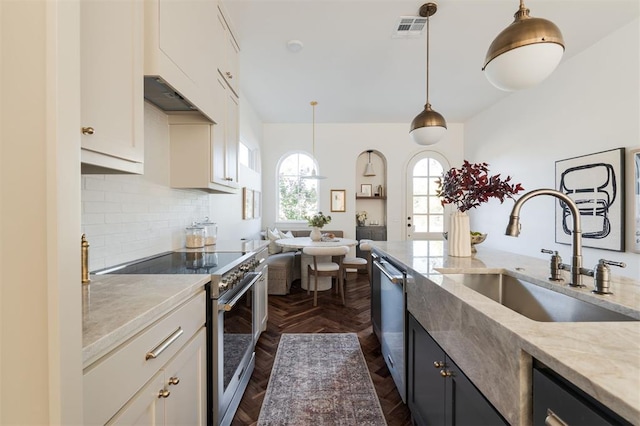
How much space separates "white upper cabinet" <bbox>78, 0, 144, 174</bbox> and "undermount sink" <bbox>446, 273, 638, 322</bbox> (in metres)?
1.61

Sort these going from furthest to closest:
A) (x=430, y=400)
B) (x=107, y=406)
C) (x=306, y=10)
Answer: (x=306, y=10)
(x=430, y=400)
(x=107, y=406)

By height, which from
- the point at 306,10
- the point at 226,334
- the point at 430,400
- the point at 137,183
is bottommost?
the point at 430,400

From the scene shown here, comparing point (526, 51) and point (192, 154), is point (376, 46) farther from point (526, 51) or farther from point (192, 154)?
point (192, 154)

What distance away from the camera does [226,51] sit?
88.0 inches

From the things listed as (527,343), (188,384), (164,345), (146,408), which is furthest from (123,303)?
(527,343)

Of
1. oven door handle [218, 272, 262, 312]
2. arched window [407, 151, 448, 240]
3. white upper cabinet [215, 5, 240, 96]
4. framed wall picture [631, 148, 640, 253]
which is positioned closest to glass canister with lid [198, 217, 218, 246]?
oven door handle [218, 272, 262, 312]

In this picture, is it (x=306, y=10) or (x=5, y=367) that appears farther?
Result: (x=306, y=10)

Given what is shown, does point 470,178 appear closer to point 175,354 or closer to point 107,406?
point 175,354

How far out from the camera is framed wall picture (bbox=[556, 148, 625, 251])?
2748 mm

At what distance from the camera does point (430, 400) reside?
127 centimetres

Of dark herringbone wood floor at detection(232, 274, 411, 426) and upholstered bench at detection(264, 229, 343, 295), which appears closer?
dark herringbone wood floor at detection(232, 274, 411, 426)

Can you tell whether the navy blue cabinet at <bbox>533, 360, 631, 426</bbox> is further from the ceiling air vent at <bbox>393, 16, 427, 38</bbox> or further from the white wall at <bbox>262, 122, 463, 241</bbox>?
the white wall at <bbox>262, 122, 463, 241</bbox>

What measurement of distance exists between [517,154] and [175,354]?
5.06 metres

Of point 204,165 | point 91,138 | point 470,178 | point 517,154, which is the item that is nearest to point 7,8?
point 91,138
